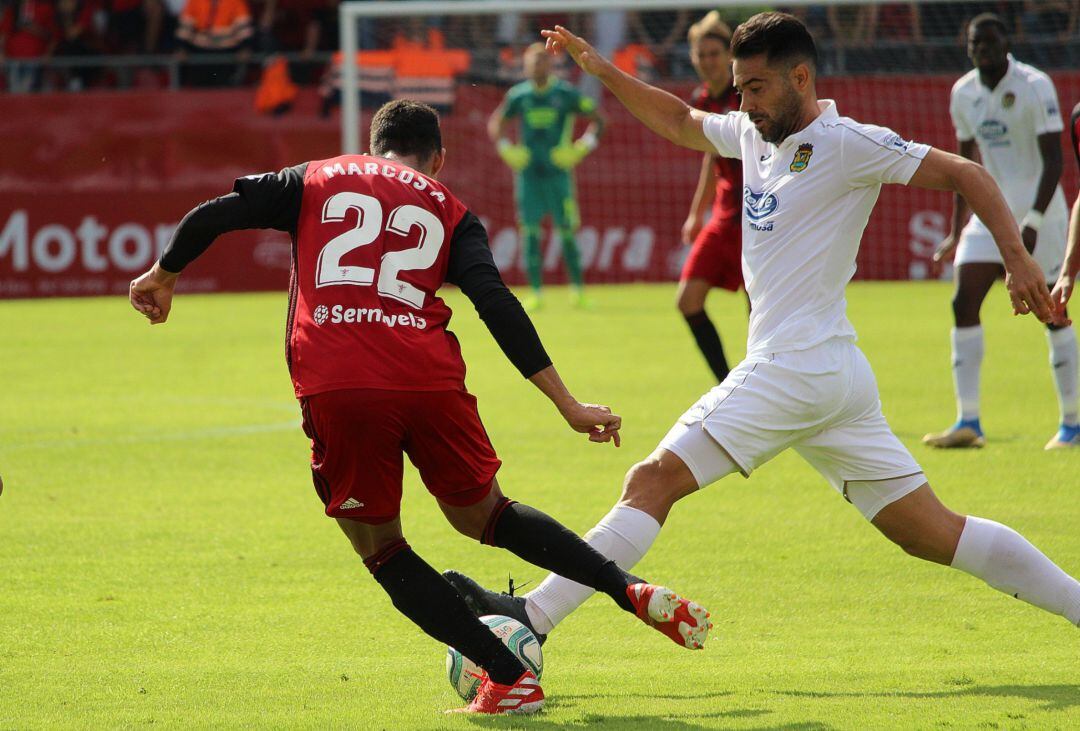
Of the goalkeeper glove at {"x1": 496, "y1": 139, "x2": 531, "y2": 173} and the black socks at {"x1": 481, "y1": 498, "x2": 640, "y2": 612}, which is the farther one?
the goalkeeper glove at {"x1": 496, "y1": 139, "x2": 531, "y2": 173}

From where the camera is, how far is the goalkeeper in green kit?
18.0m

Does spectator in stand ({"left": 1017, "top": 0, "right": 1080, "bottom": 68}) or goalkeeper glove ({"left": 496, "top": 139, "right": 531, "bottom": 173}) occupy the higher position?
spectator in stand ({"left": 1017, "top": 0, "right": 1080, "bottom": 68})

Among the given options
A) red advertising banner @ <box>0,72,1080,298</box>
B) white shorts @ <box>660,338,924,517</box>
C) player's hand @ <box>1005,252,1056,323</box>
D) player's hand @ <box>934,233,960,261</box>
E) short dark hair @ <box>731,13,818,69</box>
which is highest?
short dark hair @ <box>731,13,818,69</box>

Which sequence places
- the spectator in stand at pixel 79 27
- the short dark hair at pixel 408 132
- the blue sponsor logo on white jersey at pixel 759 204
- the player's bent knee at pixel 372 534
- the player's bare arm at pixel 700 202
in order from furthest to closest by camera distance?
the spectator in stand at pixel 79 27, the player's bare arm at pixel 700 202, the blue sponsor logo on white jersey at pixel 759 204, the short dark hair at pixel 408 132, the player's bent knee at pixel 372 534

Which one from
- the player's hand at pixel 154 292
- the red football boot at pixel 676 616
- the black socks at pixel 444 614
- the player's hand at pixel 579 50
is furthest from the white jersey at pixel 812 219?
the player's hand at pixel 154 292

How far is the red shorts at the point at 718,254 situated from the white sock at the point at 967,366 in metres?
1.47

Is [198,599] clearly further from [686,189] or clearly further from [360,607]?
[686,189]

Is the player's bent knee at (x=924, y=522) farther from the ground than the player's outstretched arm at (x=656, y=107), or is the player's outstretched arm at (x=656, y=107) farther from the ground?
the player's outstretched arm at (x=656, y=107)

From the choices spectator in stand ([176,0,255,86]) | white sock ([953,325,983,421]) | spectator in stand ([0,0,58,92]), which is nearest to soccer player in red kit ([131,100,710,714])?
white sock ([953,325,983,421])

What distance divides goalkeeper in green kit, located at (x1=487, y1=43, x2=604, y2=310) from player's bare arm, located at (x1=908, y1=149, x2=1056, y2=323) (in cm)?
1329

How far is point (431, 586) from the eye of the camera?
445 centimetres

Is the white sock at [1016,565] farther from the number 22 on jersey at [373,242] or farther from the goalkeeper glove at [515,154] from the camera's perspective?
the goalkeeper glove at [515,154]

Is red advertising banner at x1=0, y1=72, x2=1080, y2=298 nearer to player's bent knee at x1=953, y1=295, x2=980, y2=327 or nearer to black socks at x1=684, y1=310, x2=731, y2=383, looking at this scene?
black socks at x1=684, y1=310, x2=731, y2=383

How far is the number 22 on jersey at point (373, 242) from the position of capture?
437 cm
